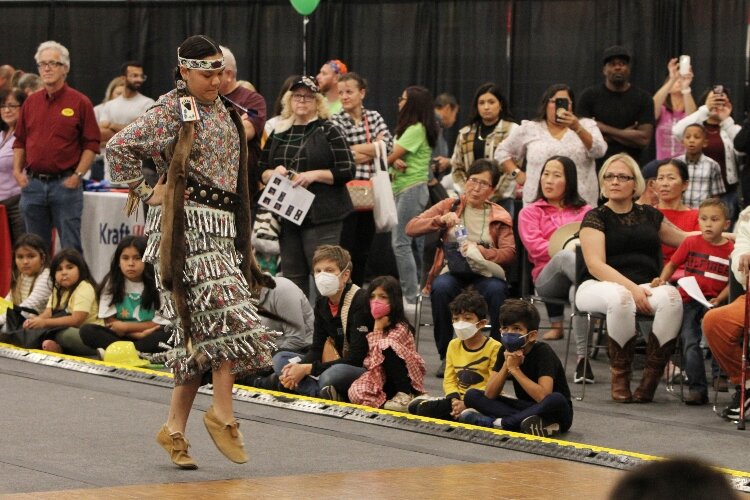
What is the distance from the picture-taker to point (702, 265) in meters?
7.63

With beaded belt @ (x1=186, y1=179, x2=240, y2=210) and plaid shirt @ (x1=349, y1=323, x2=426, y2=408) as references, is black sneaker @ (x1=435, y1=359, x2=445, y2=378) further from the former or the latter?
beaded belt @ (x1=186, y1=179, x2=240, y2=210)

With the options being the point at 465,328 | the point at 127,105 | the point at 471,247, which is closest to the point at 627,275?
the point at 471,247

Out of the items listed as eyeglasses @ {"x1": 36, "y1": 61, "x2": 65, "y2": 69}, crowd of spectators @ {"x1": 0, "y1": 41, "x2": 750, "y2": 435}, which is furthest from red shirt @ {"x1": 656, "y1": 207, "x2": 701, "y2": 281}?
eyeglasses @ {"x1": 36, "y1": 61, "x2": 65, "y2": 69}

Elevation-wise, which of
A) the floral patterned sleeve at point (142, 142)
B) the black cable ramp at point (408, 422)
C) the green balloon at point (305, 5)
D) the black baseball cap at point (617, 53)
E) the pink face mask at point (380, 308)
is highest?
the green balloon at point (305, 5)

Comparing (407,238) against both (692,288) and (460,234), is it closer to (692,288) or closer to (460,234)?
(460,234)

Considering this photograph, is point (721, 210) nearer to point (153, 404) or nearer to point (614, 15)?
point (153, 404)

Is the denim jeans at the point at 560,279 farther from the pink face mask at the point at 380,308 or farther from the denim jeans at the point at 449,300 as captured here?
the pink face mask at the point at 380,308

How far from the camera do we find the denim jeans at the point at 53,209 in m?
10.1

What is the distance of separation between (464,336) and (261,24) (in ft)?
23.1

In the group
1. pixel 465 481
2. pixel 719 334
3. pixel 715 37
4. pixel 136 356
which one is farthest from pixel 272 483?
pixel 715 37

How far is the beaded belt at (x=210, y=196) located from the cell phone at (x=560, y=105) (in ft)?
14.2

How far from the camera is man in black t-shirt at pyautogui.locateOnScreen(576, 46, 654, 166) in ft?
33.7

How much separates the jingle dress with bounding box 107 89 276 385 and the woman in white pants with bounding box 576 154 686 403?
8.55 ft

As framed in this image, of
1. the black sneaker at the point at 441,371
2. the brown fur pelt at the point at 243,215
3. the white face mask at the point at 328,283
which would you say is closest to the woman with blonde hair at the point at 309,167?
the black sneaker at the point at 441,371
